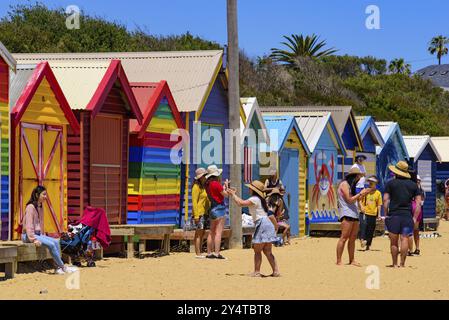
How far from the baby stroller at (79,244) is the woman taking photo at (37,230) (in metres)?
0.97

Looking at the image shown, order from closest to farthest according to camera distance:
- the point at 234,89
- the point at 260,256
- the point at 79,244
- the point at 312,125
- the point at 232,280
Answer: the point at 232,280 → the point at 260,256 → the point at 79,244 → the point at 234,89 → the point at 312,125

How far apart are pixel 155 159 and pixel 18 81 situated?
4511mm

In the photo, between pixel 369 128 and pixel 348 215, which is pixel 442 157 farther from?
pixel 348 215

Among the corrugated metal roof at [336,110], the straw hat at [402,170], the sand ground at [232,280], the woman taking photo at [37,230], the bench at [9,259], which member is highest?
the corrugated metal roof at [336,110]

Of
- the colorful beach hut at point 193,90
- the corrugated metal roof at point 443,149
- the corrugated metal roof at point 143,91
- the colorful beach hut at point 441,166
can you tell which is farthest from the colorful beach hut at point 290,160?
the corrugated metal roof at point 443,149

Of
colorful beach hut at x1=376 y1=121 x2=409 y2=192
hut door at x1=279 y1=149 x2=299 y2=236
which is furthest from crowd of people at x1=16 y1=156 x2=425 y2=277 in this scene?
colorful beach hut at x1=376 y1=121 x2=409 y2=192

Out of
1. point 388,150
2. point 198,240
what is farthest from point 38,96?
point 388,150

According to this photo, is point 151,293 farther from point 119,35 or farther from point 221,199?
point 119,35

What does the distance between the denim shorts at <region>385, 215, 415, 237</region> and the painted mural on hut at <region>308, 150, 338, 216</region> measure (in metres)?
11.6

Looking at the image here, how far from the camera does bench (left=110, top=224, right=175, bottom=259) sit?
19203 mm

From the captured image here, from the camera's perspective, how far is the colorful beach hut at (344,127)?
30.9 meters

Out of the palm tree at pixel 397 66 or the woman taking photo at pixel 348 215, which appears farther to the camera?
the palm tree at pixel 397 66

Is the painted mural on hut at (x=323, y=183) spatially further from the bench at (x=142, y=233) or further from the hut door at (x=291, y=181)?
the bench at (x=142, y=233)

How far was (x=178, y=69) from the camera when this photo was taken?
77.4 ft
